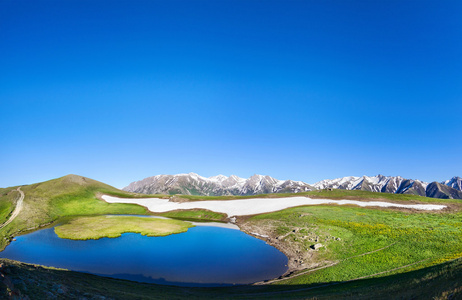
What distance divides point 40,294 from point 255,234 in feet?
177

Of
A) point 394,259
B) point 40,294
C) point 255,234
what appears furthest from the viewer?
point 255,234

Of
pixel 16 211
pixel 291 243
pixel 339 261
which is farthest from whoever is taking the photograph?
pixel 16 211

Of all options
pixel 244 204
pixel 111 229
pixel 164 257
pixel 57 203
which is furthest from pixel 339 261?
pixel 57 203

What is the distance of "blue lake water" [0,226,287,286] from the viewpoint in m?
33.5

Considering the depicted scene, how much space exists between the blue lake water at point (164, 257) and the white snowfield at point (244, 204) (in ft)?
103

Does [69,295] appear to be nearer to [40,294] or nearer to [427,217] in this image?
[40,294]

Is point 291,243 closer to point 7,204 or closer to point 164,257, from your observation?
point 164,257

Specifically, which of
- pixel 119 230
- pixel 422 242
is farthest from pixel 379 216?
pixel 119 230

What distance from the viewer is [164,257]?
1655 inches

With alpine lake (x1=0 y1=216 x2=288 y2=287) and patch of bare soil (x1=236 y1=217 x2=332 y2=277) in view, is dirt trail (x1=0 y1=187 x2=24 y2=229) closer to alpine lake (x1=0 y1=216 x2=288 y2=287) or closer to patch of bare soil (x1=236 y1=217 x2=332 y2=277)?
alpine lake (x1=0 y1=216 x2=288 y2=287)

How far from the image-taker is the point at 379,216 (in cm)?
5788

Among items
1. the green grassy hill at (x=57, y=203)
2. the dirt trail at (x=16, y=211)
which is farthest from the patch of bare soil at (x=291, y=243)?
the dirt trail at (x=16, y=211)

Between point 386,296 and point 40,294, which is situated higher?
point 40,294

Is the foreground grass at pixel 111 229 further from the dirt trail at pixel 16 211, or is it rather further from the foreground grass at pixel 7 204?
the foreground grass at pixel 7 204
